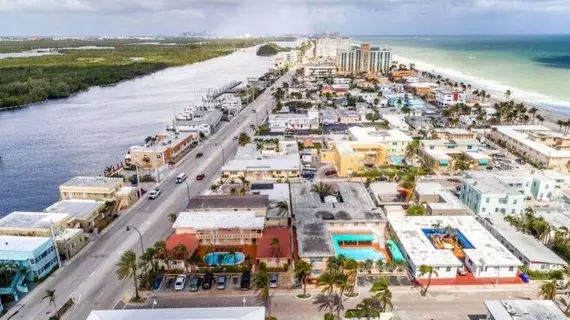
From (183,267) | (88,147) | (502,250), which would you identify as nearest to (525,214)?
(502,250)

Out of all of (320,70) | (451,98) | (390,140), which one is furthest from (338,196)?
(320,70)

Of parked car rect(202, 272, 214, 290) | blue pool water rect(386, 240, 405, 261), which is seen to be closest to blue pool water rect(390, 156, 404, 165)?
blue pool water rect(386, 240, 405, 261)

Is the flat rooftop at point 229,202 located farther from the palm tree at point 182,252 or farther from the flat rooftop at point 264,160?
the flat rooftop at point 264,160

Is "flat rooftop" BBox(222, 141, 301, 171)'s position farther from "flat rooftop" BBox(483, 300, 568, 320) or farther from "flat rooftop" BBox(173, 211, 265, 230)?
"flat rooftop" BBox(483, 300, 568, 320)

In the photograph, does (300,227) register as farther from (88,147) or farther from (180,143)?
(88,147)

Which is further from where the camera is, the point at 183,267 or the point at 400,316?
the point at 183,267
